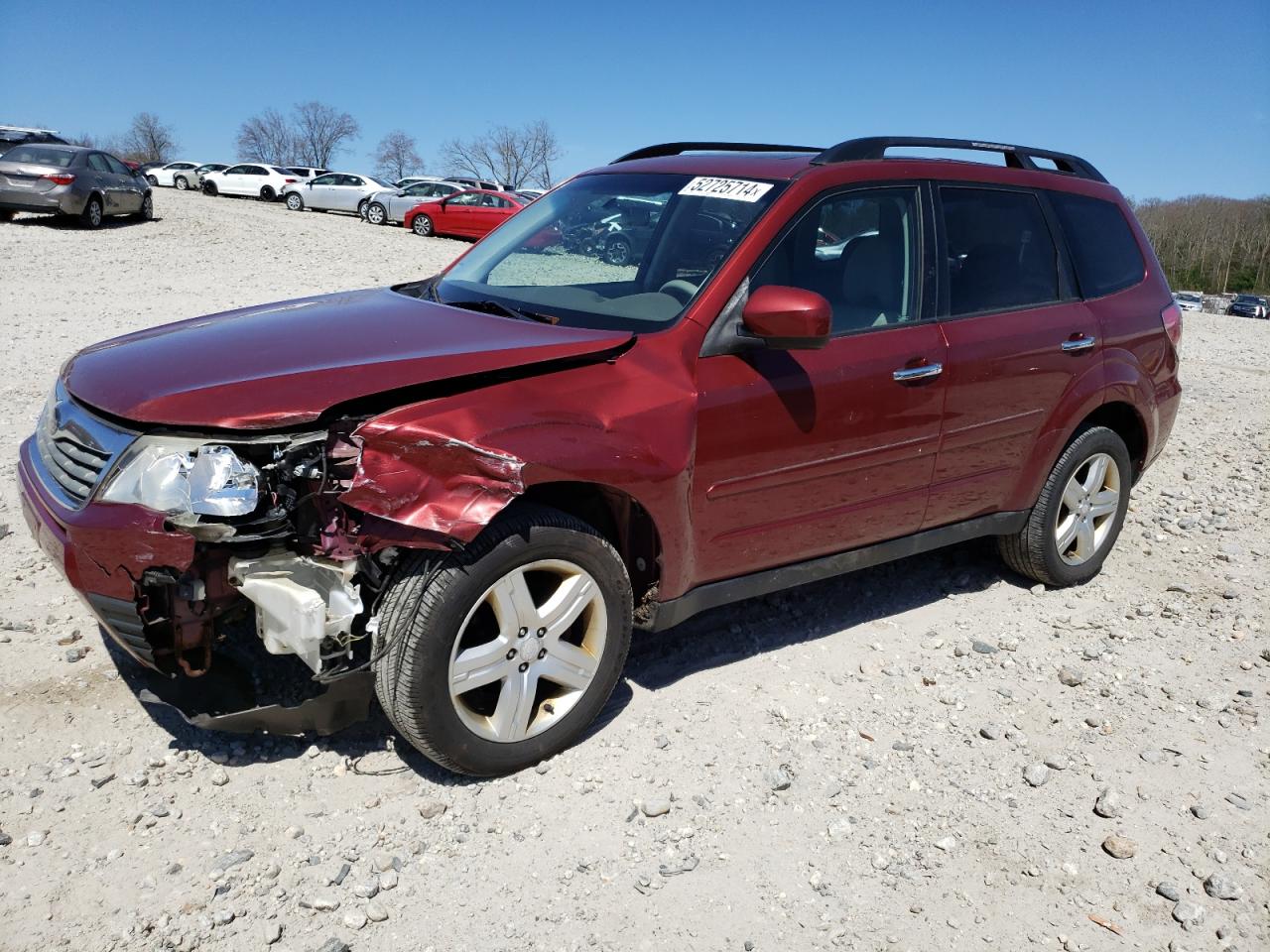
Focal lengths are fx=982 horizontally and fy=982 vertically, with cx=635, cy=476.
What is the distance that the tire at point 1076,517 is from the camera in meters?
4.72

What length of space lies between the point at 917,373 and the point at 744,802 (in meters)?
1.78

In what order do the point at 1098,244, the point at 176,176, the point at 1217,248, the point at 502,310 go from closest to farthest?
the point at 502,310, the point at 1098,244, the point at 176,176, the point at 1217,248

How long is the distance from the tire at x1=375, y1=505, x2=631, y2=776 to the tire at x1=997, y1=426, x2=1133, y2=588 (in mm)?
2436

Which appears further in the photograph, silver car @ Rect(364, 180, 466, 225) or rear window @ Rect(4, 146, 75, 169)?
silver car @ Rect(364, 180, 466, 225)

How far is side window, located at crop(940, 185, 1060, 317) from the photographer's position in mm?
4152

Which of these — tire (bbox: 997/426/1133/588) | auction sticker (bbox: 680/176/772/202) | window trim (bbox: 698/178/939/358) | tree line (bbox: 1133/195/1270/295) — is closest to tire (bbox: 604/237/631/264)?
auction sticker (bbox: 680/176/772/202)

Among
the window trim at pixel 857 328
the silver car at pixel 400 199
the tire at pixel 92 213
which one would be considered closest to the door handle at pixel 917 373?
the window trim at pixel 857 328

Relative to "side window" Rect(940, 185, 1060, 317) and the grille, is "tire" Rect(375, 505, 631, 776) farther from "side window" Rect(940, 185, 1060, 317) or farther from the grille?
"side window" Rect(940, 185, 1060, 317)

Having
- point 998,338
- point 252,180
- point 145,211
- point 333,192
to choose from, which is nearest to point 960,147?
point 998,338

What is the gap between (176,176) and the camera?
1644 inches

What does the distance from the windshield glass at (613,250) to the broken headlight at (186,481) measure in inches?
50.6

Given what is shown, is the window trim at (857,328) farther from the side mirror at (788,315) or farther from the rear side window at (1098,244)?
the rear side window at (1098,244)

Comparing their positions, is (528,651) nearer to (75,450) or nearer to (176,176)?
(75,450)

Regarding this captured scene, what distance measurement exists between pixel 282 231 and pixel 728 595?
18322 mm
